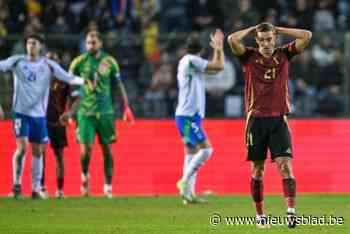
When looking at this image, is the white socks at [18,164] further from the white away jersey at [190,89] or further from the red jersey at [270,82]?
the red jersey at [270,82]

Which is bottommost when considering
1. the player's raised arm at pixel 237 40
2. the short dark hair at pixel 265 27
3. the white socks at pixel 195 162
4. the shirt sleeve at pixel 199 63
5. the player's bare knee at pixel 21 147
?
the white socks at pixel 195 162

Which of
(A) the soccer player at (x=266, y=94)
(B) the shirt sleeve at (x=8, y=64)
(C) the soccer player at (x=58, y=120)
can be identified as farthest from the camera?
(C) the soccer player at (x=58, y=120)

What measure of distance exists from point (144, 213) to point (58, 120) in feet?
15.7

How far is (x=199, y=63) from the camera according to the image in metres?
18.9

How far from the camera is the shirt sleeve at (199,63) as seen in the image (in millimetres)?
18828

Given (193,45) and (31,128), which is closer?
(193,45)

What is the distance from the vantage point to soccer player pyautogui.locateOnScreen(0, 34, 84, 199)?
64.5 feet

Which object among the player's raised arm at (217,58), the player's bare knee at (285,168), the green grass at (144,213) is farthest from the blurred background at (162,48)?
the player's bare knee at (285,168)

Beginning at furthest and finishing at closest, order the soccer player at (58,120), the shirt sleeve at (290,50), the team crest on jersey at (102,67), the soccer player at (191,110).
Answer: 1. the soccer player at (58,120)
2. the team crest on jersey at (102,67)
3. the soccer player at (191,110)
4. the shirt sleeve at (290,50)

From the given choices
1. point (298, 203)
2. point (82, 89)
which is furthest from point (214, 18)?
point (298, 203)

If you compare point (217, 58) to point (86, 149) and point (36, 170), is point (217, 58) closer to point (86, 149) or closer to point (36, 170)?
point (86, 149)

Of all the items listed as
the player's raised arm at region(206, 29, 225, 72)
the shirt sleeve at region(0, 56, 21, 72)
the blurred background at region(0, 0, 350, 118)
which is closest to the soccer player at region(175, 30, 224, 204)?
the player's raised arm at region(206, 29, 225, 72)

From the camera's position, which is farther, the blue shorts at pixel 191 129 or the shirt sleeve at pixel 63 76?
the shirt sleeve at pixel 63 76

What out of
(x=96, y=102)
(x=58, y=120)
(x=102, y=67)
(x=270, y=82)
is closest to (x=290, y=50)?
(x=270, y=82)
